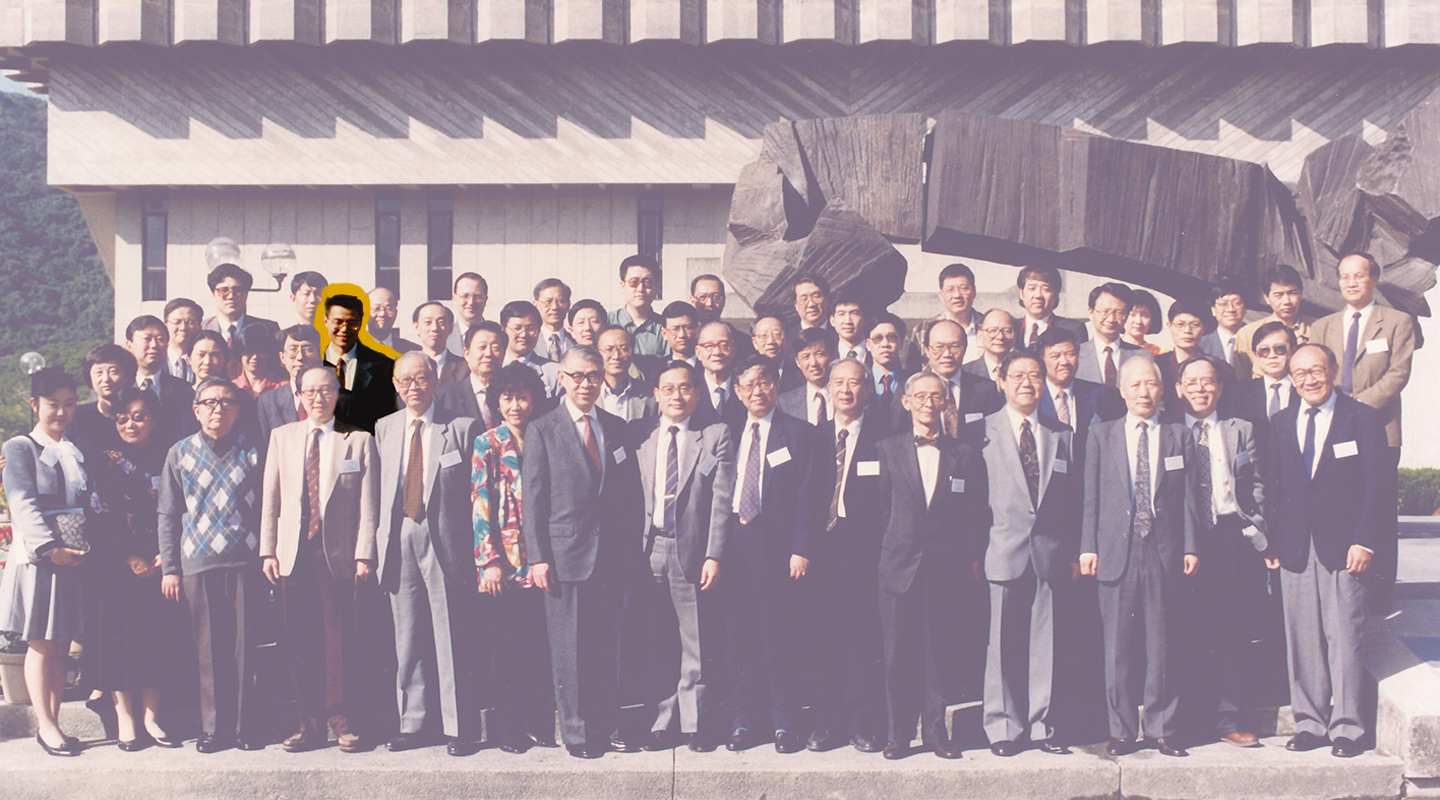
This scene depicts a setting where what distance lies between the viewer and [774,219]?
631 centimetres

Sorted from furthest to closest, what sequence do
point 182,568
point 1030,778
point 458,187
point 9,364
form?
point 9,364
point 458,187
point 182,568
point 1030,778

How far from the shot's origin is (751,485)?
18.4 ft

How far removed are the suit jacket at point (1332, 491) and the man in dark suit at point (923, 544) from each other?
1.40m

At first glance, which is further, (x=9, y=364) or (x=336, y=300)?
(x=9, y=364)

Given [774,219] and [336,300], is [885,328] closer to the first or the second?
[774,219]

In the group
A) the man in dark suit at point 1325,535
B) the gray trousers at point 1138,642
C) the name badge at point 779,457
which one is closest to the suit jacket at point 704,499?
the name badge at point 779,457

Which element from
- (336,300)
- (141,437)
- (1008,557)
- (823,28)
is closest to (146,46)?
(823,28)

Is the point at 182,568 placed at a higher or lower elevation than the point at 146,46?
lower

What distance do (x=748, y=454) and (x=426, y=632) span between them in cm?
172

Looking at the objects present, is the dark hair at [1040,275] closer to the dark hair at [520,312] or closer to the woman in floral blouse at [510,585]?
the dark hair at [520,312]

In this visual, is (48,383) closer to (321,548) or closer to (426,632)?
(321,548)

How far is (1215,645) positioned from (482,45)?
12.3 metres

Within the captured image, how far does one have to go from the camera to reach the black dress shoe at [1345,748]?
17.5ft

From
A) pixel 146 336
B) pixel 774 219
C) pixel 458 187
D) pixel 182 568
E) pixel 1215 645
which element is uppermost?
pixel 458 187
